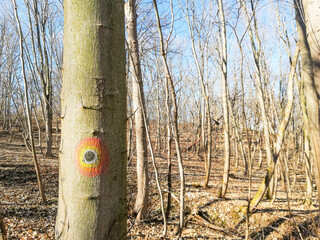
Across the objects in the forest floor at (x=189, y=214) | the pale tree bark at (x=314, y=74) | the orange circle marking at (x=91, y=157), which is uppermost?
the pale tree bark at (x=314, y=74)

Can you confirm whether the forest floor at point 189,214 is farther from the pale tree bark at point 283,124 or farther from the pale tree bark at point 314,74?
the pale tree bark at point 314,74

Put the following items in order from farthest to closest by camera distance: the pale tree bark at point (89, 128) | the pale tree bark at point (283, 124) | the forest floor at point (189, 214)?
1. the pale tree bark at point (283, 124)
2. the forest floor at point (189, 214)
3. the pale tree bark at point (89, 128)

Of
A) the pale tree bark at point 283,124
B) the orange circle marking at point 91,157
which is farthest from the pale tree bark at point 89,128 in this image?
the pale tree bark at point 283,124

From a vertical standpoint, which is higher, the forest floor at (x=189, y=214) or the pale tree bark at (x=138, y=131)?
the pale tree bark at (x=138, y=131)

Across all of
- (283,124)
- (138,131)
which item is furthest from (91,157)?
(283,124)

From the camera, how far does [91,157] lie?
29.5 inches

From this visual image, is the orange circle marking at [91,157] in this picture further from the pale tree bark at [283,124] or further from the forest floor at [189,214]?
the pale tree bark at [283,124]

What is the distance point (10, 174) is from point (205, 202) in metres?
5.34

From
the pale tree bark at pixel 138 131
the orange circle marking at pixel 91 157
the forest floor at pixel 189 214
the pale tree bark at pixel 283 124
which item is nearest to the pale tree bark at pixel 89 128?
the orange circle marking at pixel 91 157

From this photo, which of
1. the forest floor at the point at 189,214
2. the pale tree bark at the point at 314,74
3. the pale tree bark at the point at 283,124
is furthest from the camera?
the pale tree bark at the point at 283,124

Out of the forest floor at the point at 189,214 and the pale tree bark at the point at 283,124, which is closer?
the forest floor at the point at 189,214

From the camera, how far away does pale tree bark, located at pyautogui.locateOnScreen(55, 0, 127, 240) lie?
744 mm

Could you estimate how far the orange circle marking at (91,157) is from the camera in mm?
757

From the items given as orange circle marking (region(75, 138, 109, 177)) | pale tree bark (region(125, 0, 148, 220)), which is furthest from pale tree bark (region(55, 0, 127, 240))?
pale tree bark (region(125, 0, 148, 220))
